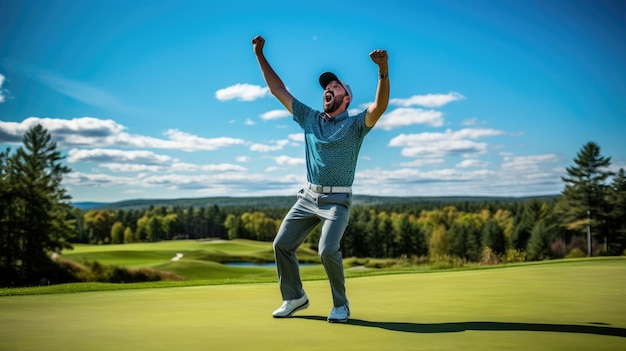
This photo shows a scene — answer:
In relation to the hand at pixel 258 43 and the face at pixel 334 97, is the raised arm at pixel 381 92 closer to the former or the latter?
the face at pixel 334 97

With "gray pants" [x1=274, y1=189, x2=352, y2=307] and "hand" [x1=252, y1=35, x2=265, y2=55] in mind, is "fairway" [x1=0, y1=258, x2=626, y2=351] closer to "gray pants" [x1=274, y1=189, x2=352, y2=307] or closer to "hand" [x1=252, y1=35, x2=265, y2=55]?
"gray pants" [x1=274, y1=189, x2=352, y2=307]

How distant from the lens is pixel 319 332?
4.36m

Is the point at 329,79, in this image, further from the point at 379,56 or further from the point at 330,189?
the point at 330,189

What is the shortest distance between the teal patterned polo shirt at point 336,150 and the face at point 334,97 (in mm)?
141

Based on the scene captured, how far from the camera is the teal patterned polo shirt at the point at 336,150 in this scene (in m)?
5.56

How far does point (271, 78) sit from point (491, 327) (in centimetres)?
340

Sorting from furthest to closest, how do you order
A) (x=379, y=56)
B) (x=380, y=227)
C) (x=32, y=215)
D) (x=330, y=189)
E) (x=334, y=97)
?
(x=380, y=227)
(x=32, y=215)
(x=334, y=97)
(x=330, y=189)
(x=379, y=56)

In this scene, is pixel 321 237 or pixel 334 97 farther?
pixel 334 97

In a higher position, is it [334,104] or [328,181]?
[334,104]

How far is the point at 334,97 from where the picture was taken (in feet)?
19.2

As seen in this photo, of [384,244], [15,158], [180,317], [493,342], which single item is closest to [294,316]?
[180,317]

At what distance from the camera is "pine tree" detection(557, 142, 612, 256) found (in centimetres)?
5538

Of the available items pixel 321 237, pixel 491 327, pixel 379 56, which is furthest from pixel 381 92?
pixel 491 327

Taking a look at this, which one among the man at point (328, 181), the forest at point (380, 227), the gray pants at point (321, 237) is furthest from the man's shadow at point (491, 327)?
the forest at point (380, 227)
